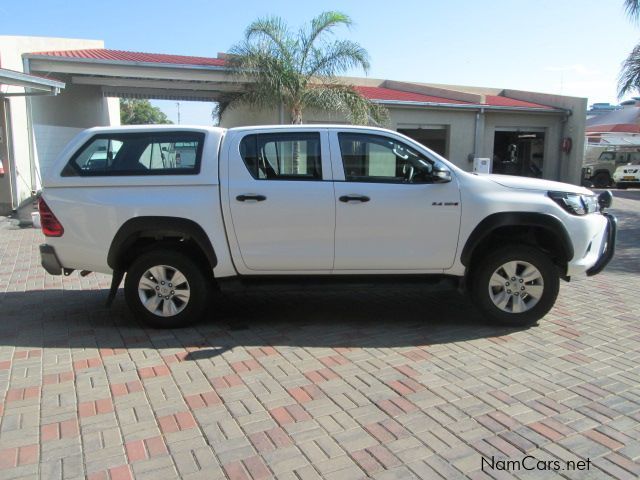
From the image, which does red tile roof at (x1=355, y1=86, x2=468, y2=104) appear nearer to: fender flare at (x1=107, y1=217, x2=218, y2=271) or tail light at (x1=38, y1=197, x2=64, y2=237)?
fender flare at (x1=107, y1=217, x2=218, y2=271)

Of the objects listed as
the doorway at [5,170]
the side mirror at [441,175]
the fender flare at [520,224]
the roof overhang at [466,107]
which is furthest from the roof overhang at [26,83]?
the fender flare at [520,224]

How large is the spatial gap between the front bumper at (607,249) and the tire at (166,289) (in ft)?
12.4

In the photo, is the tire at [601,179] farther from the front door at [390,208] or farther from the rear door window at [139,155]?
the rear door window at [139,155]

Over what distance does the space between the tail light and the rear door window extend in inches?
14.5

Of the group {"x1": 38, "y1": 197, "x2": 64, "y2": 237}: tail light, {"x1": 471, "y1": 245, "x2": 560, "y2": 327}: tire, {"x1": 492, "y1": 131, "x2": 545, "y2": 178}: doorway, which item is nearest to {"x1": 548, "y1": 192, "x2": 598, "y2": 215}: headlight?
{"x1": 471, "y1": 245, "x2": 560, "y2": 327}: tire

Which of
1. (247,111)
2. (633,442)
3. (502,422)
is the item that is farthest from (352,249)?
(247,111)

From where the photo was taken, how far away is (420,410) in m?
3.55

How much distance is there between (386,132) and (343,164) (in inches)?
20.8

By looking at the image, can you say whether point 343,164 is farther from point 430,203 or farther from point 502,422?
point 502,422

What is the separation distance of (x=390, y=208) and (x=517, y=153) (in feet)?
72.4

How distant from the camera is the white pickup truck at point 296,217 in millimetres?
4977

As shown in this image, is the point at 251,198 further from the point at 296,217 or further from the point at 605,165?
the point at 605,165

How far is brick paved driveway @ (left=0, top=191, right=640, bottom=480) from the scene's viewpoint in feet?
9.86

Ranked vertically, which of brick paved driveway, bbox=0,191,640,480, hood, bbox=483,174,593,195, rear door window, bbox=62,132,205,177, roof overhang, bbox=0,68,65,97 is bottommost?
brick paved driveway, bbox=0,191,640,480
